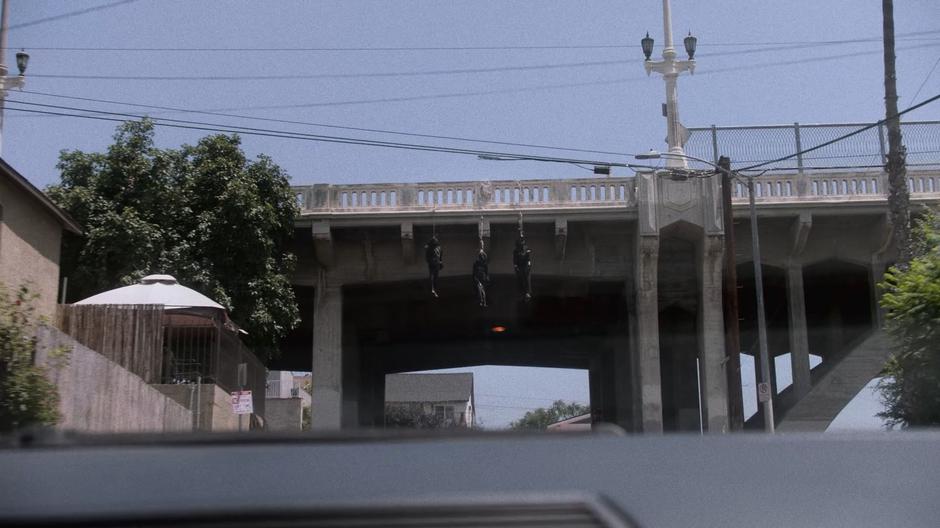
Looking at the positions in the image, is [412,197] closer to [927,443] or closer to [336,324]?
[336,324]

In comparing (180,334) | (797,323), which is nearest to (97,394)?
(180,334)

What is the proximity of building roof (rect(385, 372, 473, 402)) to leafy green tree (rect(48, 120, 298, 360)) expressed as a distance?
3795 cm

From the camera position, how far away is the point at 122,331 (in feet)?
57.4

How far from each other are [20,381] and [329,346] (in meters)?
19.3

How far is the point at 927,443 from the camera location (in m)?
2.44

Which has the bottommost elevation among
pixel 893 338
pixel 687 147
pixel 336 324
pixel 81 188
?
pixel 893 338

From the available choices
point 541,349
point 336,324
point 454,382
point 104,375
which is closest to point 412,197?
point 336,324

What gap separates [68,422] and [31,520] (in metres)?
11.6

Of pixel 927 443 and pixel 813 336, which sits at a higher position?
pixel 813 336

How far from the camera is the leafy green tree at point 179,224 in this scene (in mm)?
24625

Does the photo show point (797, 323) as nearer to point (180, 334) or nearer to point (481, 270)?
point (481, 270)

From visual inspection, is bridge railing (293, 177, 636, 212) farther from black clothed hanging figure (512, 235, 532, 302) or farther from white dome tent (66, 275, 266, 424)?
white dome tent (66, 275, 266, 424)

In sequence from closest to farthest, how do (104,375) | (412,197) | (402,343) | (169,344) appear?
(104,375) < (169,344) < (412,197) < (402,343)

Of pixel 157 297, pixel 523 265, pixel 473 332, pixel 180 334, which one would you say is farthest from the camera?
pixel 473 332
